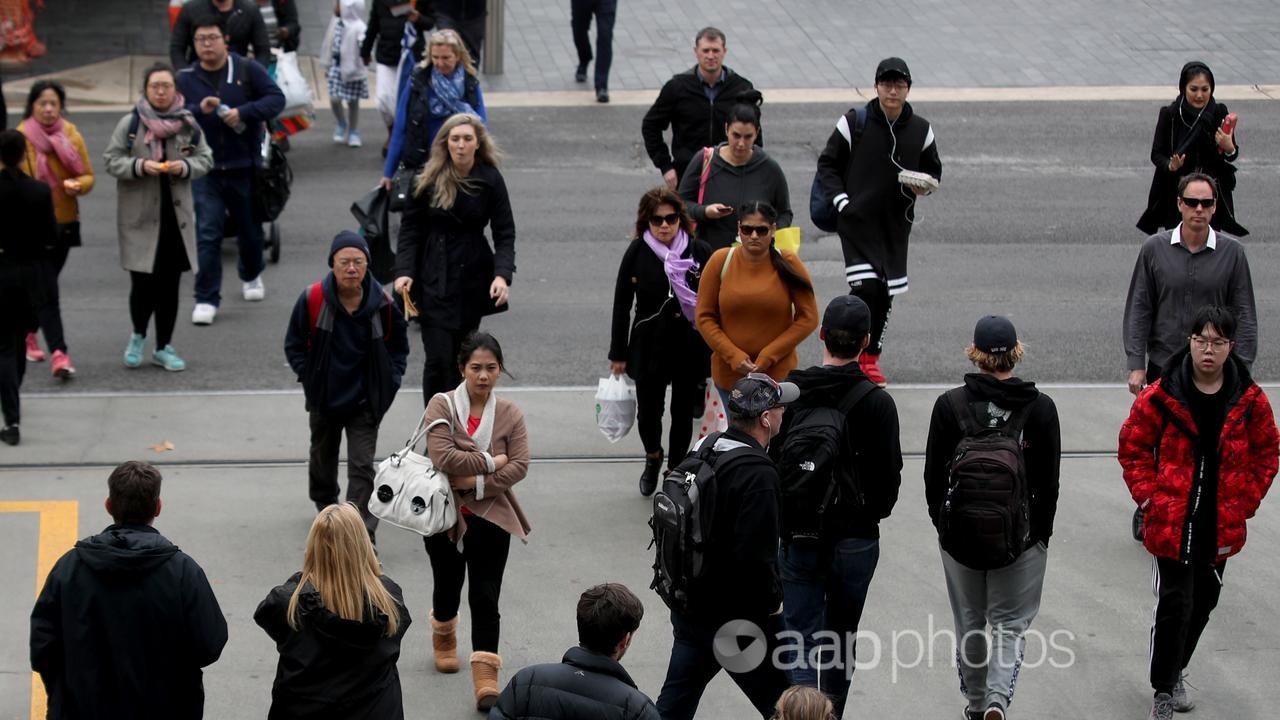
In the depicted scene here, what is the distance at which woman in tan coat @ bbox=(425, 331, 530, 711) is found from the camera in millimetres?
7090

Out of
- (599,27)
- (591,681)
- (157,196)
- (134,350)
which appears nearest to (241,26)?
(157,196)

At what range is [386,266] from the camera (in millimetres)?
11125

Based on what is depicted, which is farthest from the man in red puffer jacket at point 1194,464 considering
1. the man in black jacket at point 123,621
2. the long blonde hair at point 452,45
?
the long blonde hair at point 452,45

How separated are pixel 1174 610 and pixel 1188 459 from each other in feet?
2.08

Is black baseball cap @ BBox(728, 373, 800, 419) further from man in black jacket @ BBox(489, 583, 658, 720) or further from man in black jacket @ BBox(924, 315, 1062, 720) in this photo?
man in black jacket @ BBox(489, 583, 658, 720)

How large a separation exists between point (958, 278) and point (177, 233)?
603cm

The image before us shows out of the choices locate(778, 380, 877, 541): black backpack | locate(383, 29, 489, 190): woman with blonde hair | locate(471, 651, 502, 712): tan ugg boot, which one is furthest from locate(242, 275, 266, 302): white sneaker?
locate(778, 380, 877, 541): black backpack

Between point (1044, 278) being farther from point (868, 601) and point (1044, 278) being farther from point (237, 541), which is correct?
point (237, 541)

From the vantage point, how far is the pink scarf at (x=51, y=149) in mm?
10617

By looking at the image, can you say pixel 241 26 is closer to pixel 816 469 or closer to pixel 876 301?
pixel 876 301

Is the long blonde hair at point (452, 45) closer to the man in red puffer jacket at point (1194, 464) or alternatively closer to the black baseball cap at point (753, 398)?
the black baseball cap at point (753, 398)

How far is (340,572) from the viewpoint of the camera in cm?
537

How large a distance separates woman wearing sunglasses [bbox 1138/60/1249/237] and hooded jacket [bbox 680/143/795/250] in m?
2.39

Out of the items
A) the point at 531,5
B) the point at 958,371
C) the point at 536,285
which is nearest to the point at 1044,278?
the point at 958,371
